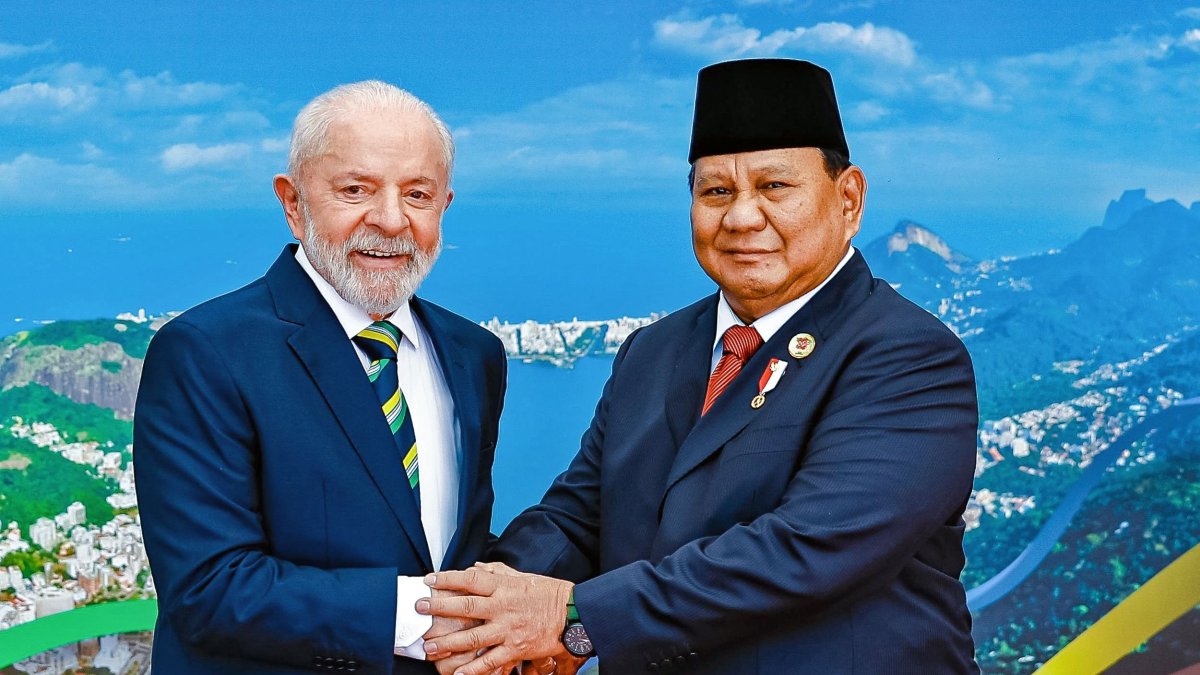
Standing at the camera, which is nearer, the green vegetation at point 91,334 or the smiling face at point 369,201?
the smiling face at point 369,201

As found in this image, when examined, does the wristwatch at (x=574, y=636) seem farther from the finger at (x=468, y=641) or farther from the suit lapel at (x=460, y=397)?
the suit lapel at (x=460, y=397)

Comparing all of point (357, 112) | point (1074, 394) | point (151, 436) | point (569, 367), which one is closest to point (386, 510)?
point (151, 436)

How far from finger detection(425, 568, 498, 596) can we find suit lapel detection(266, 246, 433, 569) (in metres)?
0.05

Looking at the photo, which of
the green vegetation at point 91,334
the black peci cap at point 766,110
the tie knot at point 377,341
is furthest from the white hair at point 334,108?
the green vegetation at point 91,334

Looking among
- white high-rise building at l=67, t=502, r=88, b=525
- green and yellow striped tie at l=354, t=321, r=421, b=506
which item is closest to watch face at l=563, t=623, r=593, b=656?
green and yellow striped tie at l=354, t=321, r=421, b=506

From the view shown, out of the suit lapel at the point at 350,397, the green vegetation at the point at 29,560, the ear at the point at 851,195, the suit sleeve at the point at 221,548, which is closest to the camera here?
the suit sleeve at the point at 221,548

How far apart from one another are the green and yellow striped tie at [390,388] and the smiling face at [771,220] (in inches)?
26.5

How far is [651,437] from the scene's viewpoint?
2604 mm

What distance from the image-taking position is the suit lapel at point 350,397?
7.63 ft

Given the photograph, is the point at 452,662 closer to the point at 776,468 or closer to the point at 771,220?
the point at 776,468

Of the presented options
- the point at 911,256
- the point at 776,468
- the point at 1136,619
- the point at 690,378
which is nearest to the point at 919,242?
the point at 911,256

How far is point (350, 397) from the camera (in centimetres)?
234

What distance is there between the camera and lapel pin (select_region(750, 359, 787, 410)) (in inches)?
95.5

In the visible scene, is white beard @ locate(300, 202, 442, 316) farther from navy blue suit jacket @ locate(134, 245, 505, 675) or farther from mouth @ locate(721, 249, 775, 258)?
mouth @ locate(721, 249, 775, 258)
